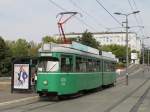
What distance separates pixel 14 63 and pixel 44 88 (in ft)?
17.0

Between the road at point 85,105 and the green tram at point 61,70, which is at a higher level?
the green tram at point 61,70

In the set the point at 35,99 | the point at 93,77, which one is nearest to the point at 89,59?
the point at 93,77

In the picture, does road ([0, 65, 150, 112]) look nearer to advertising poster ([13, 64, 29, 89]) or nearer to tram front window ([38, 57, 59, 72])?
tram front window ([38, 57, 59, 72])

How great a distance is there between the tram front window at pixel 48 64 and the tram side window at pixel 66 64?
0.44 meters

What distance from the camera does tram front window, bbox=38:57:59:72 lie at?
25.4 meters

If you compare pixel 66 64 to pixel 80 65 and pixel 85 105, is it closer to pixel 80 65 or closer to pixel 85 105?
pixel 80 65

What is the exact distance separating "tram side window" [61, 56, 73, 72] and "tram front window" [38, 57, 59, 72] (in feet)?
1.43

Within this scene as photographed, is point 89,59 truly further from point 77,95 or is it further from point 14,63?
point 14,63

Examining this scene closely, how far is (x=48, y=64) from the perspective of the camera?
25.7 metres

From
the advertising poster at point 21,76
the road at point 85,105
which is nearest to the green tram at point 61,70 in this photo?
the road at point 85,105

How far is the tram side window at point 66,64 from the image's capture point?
84.3ft

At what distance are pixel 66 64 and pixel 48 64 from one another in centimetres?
111

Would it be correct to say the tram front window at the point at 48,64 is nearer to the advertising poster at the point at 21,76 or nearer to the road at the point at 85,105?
the road at the point at 85,105

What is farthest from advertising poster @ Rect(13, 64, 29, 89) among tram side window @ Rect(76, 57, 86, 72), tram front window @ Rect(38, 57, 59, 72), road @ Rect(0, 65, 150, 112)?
tram front window @ Rect(38, 57, 59, 72)
